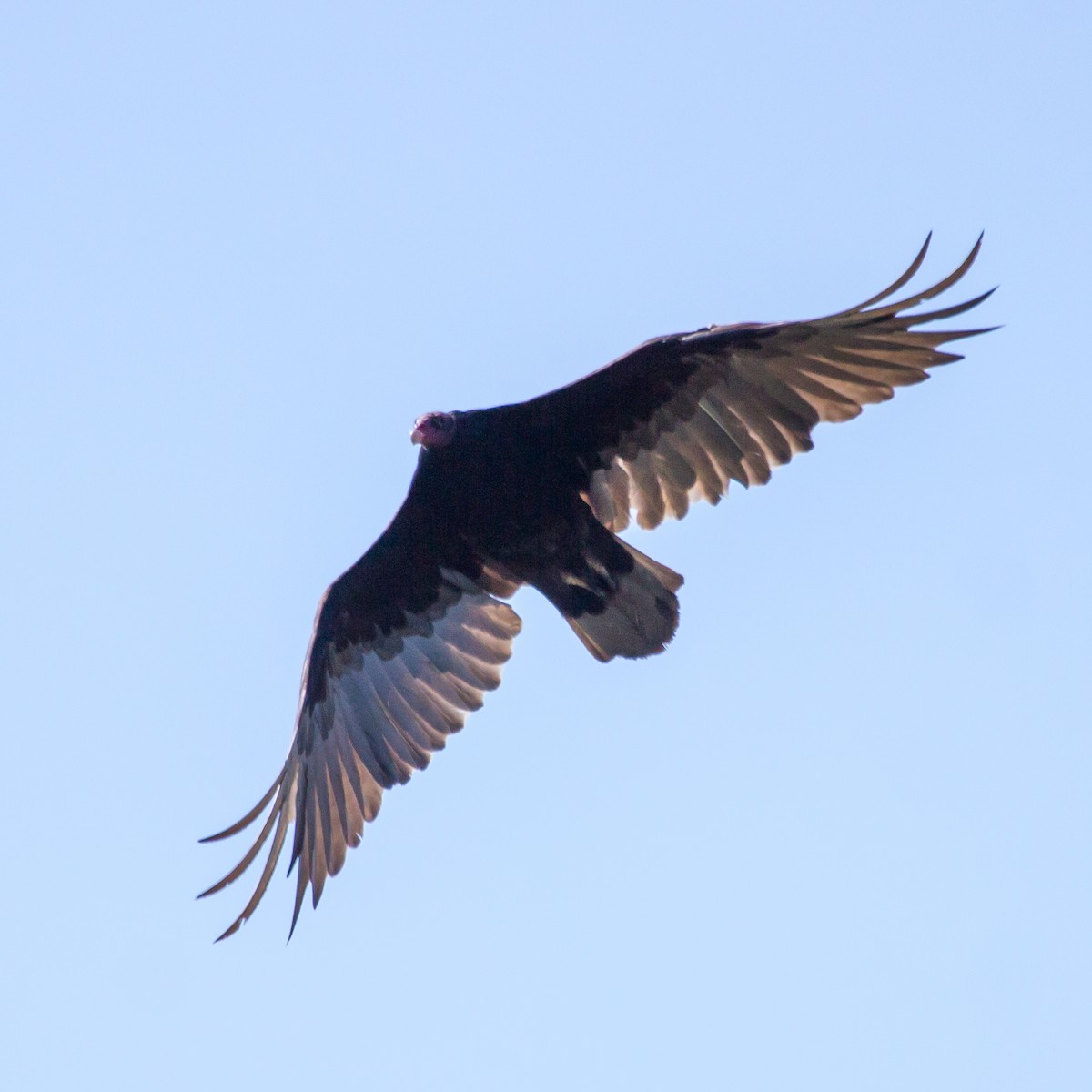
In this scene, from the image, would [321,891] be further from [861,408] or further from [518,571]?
[861,408]

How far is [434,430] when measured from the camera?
8.10 meters

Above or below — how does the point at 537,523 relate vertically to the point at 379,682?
above

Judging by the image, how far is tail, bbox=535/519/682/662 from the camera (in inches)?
329

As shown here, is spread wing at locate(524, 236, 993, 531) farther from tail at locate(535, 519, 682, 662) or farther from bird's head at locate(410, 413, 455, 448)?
bird's head at locate(410, 413, 455, 448)

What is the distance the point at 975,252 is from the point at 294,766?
4463mm

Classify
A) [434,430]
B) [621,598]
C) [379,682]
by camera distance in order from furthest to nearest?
[379,682] → [621,598] → [434,430]

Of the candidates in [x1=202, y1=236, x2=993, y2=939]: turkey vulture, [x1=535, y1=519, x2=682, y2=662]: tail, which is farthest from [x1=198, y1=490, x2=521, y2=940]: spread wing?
[x1=535, y1=519, x2=682, y2=662]: tail

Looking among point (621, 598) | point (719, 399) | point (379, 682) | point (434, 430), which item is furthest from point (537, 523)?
point (379, 682)


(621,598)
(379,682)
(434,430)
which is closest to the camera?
(434,430)

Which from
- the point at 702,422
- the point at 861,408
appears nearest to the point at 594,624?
the point at 702,422

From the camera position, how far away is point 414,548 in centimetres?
898

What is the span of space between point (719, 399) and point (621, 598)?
1061mm

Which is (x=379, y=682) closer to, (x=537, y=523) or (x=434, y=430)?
(x=537, y=523)

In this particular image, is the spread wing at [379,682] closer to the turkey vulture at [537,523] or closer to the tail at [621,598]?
the turkey vulture at [537,523]
